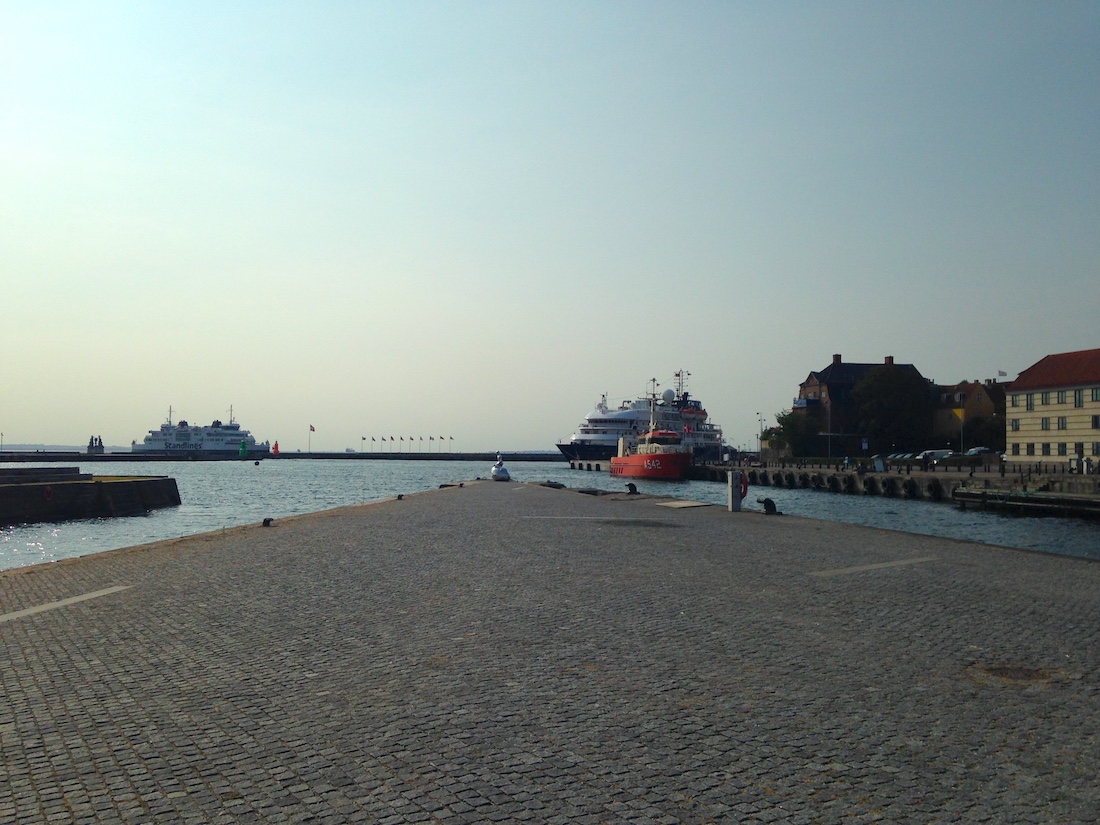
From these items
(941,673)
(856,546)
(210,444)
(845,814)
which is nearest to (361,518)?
(856,546)

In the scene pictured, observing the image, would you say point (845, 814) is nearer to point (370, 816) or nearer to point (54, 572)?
point (370, 816)

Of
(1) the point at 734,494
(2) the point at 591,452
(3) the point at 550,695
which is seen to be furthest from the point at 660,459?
(3) the point at 550,695

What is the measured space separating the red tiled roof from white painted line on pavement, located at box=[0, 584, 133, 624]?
63524mm

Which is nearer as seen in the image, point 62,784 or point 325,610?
point 62,784

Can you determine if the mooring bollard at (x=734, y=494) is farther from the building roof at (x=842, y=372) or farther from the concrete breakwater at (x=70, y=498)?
the building roof at (x=842, y=372)

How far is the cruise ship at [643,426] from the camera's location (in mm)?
102438

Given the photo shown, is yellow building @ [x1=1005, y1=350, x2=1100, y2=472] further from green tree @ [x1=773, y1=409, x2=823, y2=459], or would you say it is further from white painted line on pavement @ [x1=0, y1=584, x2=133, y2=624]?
white painted line on pavement @ [x1=0, y1=584, x2=133, y2=624]

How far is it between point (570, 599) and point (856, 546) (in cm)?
788

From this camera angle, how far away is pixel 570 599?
10094mm

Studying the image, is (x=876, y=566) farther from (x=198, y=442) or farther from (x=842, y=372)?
(x=198, y=442)

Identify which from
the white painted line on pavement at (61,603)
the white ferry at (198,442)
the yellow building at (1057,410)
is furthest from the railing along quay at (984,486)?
the white ferry at (198,442)

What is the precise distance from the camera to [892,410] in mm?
96500

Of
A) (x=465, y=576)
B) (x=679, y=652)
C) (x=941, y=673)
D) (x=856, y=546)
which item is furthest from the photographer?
(x=856, y=546)

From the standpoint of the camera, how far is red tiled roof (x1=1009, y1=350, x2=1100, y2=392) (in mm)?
59844
